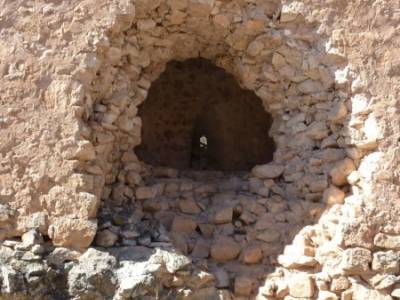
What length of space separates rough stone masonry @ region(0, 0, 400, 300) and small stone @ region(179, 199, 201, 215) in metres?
0.01

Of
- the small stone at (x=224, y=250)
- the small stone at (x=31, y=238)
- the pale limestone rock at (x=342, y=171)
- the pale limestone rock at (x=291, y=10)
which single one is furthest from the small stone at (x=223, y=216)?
the pale limestone rock at (x=291, y=10)

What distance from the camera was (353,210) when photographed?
3830 mm

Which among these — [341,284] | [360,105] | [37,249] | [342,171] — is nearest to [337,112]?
[360,105]

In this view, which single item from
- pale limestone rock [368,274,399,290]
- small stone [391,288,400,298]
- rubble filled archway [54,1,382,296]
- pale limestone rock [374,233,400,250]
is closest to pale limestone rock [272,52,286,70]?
rubble filled archway [54,1,382,296]

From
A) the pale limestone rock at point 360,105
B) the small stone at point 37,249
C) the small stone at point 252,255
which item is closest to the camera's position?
the small stone at point 37,249

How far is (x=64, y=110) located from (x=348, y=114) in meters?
1.81

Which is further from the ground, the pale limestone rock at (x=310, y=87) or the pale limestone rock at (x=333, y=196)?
the pale limestone rock at (x=310, y=87)

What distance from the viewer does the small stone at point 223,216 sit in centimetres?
430

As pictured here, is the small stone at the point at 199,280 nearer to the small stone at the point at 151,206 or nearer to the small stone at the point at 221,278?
the small stone at the point at 221,278

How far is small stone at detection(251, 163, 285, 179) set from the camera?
4.35m

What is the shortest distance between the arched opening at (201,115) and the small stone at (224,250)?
1.72 meters

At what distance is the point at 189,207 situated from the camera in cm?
441

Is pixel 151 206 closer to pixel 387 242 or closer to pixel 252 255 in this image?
pixel 252 255

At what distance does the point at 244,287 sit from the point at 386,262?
0.91m
